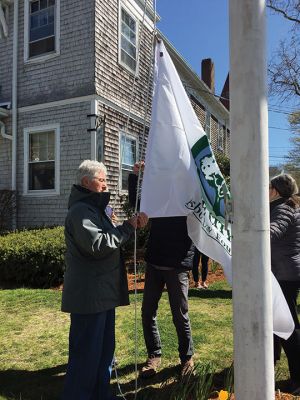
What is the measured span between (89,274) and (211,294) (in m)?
4.27

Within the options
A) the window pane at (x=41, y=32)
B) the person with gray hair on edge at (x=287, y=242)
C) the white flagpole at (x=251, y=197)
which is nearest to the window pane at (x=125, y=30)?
the window pane at (x=41, y=32)

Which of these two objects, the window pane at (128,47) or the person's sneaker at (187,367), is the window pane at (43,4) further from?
the person's sneaker at (187,367)

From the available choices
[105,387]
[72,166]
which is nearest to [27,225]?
[72,166]

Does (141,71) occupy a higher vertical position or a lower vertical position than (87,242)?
higher

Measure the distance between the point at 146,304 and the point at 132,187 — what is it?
3.55 ft

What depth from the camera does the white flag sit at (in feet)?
10.5

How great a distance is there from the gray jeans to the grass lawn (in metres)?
0.26

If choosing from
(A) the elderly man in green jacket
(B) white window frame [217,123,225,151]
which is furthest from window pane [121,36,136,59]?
(B) white window frame [217,123,225,151]

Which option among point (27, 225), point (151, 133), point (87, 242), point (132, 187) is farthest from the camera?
point (27, 225)

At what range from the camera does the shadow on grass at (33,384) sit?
3680 mm

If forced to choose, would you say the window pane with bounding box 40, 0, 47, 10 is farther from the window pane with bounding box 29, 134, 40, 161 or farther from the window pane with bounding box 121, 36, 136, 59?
the window pane with bounding box 29, 134, 40, 161

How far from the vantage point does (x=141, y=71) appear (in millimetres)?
13570

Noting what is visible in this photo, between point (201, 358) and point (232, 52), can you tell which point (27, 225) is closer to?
point (201, 358)

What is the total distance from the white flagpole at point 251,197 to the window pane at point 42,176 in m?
9.56
